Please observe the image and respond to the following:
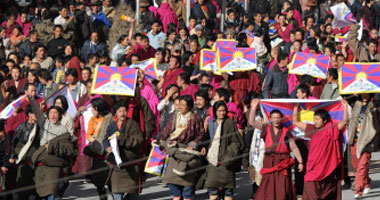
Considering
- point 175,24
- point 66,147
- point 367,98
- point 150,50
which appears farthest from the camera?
point 175,24

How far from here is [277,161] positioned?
11812 millimetres

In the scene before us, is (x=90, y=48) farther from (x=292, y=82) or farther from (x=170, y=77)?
(x=292, y=82)

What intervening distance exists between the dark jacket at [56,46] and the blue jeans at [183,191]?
7099 mm

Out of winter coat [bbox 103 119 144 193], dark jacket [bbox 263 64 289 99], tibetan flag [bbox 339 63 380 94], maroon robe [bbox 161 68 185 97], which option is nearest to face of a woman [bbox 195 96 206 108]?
winter coat [bbox 103 119 144 193]

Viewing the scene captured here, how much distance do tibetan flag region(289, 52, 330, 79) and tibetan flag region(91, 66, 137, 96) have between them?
10.4ft

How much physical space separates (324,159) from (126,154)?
8.12 feet

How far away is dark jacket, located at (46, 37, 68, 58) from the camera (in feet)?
61.9

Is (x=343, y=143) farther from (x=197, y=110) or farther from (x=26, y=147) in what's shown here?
(x=26, y=147)

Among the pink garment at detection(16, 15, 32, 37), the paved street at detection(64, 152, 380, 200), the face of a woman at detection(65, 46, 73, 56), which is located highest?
the pink garment at detection(16, 15, 32, 37)

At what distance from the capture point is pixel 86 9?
21.1 meters

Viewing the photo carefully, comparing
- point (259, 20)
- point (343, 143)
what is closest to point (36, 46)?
point (259, 20)

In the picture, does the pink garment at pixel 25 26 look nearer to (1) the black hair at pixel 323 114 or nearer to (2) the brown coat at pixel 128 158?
(2) the brown coat at pixel 128 158

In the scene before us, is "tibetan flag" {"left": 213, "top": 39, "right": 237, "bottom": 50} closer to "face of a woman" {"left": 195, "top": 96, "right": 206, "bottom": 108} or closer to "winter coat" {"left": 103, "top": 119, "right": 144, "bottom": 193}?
"face of a woman" {"left": 195, "top": 96, "right": 206, "bottom": 108}

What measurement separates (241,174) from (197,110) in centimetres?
232
